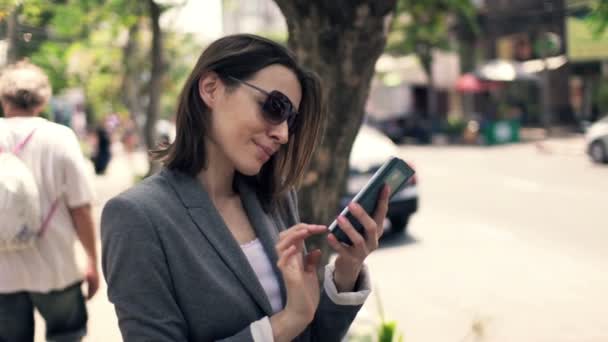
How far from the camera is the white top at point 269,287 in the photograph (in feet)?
5.99

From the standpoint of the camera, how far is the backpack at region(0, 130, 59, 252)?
310 cm

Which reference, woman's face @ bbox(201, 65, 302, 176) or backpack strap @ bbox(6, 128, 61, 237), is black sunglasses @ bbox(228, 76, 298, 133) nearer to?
woman's face @ bbox(201, 65, 302, 176)

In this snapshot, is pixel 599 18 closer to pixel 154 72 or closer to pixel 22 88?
pixel 22 88

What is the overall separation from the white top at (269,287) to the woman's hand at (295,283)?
0.04 m

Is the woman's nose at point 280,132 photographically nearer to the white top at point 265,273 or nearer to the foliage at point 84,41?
the white top at point 265,273

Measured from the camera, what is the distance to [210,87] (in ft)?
6.39

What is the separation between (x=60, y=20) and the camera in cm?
1188

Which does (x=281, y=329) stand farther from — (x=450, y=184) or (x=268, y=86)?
(x=450, y=184)

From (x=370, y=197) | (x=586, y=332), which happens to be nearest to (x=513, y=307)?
(x=586, y=332)

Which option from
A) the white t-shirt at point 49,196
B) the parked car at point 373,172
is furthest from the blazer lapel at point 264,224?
the parked car at point 373,172

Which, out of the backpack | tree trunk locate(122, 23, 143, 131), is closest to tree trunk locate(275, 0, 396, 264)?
the backpack

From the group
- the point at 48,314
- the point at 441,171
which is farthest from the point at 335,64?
the point at 441,171

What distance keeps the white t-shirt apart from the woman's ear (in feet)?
5.37

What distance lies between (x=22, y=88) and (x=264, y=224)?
178 centimetres
